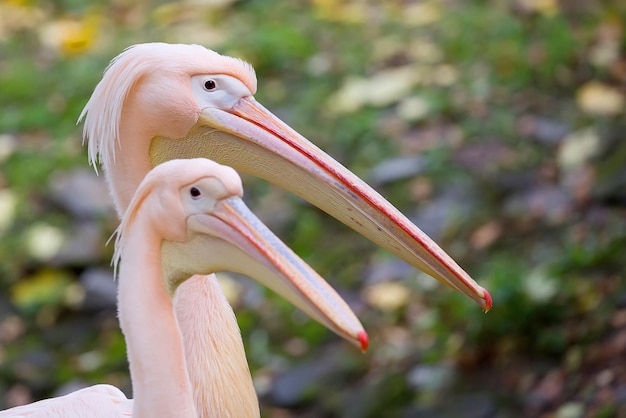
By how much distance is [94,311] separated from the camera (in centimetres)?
533

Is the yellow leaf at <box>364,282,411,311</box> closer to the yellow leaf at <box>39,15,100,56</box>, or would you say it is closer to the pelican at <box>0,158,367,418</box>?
the pelican at <box>0,158,367,418</box>

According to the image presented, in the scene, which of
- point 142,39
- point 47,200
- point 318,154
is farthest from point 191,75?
point 142,39

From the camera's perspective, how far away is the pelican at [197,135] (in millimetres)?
2939

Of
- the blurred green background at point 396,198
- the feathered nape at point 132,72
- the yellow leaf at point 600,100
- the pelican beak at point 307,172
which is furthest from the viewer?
the yellow leaf at point 600,100

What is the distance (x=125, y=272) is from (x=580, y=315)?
2.46 meters

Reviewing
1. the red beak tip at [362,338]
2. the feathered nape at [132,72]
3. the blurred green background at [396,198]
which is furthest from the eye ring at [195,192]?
the blurred green background at [396,198]

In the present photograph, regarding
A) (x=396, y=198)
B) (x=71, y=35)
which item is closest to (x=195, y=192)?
(x=396, y=198)

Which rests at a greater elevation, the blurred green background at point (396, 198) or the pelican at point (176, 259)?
the blurred green background at point (396, 198)

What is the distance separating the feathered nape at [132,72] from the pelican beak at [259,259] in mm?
622

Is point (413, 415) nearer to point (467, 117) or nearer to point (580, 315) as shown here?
point (580, 315)

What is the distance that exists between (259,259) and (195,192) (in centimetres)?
20

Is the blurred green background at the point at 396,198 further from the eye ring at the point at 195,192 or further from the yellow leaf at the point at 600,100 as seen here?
the eye ring at the point at 195,192

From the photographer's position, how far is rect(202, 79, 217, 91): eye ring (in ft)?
10.0

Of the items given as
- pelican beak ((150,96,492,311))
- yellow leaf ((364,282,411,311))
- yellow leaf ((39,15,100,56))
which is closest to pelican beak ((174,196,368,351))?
pelican beak ((150,96,492,311))
